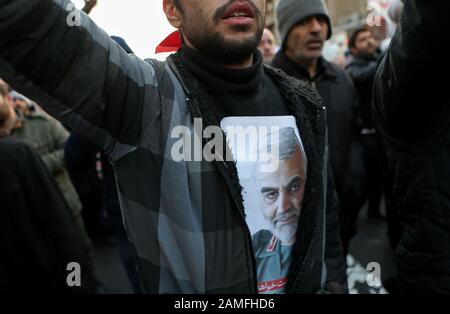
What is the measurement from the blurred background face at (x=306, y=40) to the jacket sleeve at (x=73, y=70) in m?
1.63

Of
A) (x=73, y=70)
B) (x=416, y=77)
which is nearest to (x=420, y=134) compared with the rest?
(x=416, y=77)

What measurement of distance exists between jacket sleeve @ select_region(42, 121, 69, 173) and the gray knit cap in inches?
82.6

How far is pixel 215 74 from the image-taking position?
1.22 metres

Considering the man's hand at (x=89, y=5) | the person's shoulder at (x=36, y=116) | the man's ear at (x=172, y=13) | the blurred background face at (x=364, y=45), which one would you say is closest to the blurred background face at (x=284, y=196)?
the man's ear at (x=172, y=13)

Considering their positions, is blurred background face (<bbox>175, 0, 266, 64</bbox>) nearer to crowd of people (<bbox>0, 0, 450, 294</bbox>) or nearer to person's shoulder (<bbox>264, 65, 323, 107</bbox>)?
crowd of people (<bbox>0, 0, 450, 294</bbox>)

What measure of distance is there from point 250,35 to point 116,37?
0.66 meters

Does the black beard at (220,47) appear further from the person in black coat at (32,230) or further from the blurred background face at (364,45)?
the blurred background face at (364,45)

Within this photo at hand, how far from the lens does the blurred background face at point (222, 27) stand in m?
1.18

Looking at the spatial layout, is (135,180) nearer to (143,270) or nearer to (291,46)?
(143,270)

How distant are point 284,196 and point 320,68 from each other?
1.64m

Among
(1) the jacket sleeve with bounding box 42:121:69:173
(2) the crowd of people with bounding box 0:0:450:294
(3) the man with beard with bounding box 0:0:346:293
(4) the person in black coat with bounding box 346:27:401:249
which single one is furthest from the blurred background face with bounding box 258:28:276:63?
(3) the man with beard with bounding box 0:0:346:293

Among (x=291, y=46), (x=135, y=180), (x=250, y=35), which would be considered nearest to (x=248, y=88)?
(x=250, y=35)

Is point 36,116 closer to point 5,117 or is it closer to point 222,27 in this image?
point 5,117

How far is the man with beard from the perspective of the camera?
Answer: 0.91 metres
